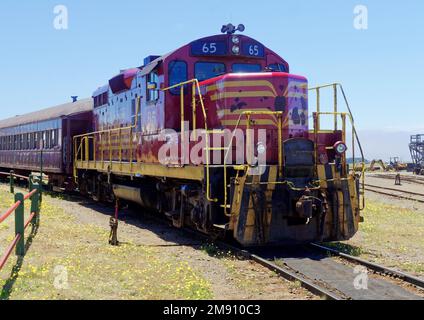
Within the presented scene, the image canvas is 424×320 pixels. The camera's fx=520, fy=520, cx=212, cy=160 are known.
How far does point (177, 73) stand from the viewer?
11.0 m

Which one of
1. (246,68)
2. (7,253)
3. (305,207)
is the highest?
(246,68)

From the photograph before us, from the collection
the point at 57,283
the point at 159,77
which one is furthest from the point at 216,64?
the point at 57,283

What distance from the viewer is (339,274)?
25.5 feet

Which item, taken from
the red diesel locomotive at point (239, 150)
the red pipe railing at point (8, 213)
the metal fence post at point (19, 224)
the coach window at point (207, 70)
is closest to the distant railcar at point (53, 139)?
the red diesel locomotive at point (239, 150)

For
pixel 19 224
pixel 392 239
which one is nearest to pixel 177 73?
pixel 19 224

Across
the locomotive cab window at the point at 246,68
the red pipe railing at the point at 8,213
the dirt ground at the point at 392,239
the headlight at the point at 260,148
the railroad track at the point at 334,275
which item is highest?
the locomotive cab window at the point at 246,68

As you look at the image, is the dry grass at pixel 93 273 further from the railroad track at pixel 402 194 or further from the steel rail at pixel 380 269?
the railroad track at pixel 402 194

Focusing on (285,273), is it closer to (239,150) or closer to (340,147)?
(239,150)

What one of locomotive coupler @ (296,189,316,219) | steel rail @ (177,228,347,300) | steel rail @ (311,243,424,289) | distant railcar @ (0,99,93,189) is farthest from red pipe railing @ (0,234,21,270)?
distant railcar @ (0,99,93,189)

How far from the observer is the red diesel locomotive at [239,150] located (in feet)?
29.9

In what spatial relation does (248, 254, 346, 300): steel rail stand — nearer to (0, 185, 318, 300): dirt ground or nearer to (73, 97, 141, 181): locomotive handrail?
(0, 185, 318, 300): dirt ground

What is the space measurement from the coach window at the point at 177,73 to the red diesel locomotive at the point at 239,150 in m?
0.02

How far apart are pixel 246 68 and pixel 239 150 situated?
2.51 m
